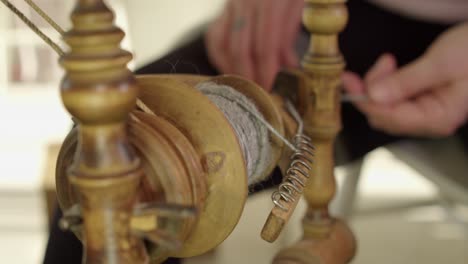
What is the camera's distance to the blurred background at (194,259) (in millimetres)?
1441

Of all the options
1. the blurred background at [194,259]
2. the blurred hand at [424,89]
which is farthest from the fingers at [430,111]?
the blurred background at [194,259]

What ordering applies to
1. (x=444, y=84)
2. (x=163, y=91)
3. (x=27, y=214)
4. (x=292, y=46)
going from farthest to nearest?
(x=27, y=214) < (x=292, y=46) < (x=444, y=84) < (x=163, y=91)

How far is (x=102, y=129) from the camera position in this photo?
34 cm

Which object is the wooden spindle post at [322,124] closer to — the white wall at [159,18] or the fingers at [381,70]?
the fingers at [381,70]

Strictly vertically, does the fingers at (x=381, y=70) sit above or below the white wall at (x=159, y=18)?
above

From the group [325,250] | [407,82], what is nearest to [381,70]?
[407,82]

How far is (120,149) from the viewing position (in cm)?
35

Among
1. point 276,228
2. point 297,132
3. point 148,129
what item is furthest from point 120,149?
point 297,132

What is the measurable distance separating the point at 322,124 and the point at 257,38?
28 cm

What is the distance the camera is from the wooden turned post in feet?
1.08

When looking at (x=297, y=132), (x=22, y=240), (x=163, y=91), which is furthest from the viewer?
(x=22, y=240)

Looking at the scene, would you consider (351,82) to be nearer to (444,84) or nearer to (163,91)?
(444,84)

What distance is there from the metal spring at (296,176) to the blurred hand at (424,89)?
0.30m

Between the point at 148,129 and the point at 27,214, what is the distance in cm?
163
